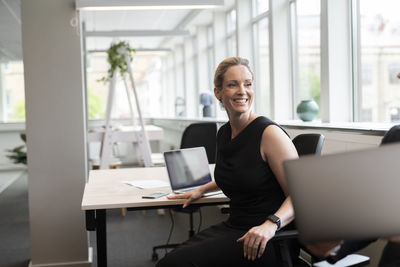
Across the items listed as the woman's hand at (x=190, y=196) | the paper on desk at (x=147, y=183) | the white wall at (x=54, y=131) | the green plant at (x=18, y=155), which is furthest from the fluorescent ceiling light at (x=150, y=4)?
the green plant at (x=18, y=155)

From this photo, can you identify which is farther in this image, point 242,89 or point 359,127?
point 359,127

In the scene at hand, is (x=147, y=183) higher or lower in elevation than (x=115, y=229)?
higher

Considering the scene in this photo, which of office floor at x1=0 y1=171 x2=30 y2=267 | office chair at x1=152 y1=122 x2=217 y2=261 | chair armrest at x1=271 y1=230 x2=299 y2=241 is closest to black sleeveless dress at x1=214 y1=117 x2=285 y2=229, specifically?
chair armrest at x1=271 y1=230 x2=299 y2=241

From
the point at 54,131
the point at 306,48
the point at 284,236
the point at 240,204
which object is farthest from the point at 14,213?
the point at 284,236

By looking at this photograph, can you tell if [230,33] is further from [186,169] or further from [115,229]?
[186,169]

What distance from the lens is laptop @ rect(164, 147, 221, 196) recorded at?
2.65 meters

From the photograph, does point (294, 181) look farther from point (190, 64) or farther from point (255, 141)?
point (190, 64)

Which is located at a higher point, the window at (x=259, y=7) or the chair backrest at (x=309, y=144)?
the window at (x=259, y=7)

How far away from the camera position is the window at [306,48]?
517 cm

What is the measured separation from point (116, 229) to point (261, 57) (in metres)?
3.22

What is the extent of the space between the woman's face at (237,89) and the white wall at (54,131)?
1.80m

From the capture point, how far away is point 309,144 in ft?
7.48

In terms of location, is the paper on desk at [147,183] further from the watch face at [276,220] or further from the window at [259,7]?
the window at [259,7]

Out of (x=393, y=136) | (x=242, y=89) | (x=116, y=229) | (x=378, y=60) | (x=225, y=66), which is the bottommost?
(x=116, y=229)
